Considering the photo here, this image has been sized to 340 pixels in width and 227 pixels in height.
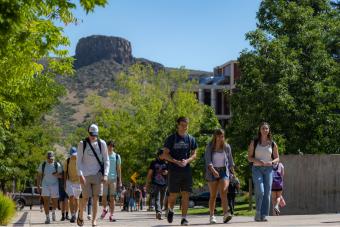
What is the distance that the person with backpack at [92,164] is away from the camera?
43.1ft

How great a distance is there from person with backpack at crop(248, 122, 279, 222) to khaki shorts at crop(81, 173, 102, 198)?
2719 millimetres

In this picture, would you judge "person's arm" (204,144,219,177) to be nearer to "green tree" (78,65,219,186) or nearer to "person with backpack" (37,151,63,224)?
"person with backpack" (37,151,63,224)

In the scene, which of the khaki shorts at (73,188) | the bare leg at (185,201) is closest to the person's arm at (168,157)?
the bare leg at (185,201)

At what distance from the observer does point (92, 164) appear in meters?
13.2

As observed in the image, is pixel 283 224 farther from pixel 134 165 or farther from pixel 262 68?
pixel 134 165

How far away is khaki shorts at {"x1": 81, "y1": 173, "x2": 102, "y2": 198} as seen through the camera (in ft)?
43.3

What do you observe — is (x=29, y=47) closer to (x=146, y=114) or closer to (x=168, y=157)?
(x=168, y=157)

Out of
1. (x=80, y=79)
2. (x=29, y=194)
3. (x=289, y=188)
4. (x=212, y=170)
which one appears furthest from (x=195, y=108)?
(x=80, y=79)

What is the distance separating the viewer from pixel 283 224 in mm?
12164

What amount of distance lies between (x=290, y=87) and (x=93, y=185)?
18826 mm

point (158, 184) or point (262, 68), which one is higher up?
point (262, 68)

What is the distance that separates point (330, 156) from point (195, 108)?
41596 mm

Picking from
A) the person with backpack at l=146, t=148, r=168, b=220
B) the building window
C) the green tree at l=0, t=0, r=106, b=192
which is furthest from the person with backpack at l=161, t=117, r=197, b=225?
the building window

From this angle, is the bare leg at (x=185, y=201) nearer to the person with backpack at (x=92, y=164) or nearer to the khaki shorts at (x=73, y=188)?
the person with backpack at (x=92, y=164)
